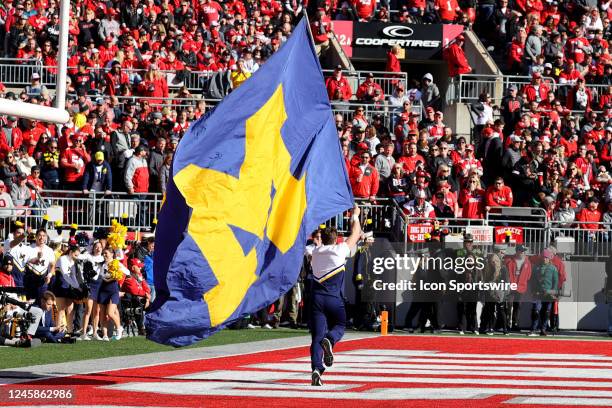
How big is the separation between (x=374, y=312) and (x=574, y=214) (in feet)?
16.8

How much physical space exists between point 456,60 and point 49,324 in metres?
16.1

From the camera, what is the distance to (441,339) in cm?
2222

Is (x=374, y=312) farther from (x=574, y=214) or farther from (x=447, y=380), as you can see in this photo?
(x=447, y=380)

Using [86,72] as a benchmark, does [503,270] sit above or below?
below

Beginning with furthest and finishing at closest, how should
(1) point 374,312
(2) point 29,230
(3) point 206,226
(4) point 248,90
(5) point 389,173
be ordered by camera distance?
(5) point 389,173 < (1) point 374,312 < (2) point 29,230 < (4) point 248,90 < (3) point 206,226

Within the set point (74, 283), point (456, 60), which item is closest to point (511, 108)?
point (456, 60)

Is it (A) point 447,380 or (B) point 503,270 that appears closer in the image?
A: (A) point 447,380

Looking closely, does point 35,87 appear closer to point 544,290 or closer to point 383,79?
point 383,79

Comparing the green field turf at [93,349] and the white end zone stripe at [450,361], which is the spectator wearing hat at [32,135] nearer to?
the green field turf at [93,349]

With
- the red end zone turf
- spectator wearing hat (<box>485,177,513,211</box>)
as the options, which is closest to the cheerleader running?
the red end zone turf

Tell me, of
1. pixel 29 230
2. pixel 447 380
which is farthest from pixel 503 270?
pixel 447 380

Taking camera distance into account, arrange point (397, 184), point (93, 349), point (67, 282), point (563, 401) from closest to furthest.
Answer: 1. point (563, 401)
2. point (93, 349)
3. point (67, 282)
4. point (397, 184)

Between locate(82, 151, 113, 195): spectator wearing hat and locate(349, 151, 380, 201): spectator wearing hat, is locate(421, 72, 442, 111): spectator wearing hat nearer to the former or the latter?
locate(349, 151, 380, 201): spectator wearing hat

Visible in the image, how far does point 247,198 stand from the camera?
1395cm
